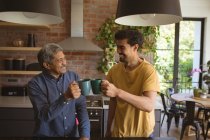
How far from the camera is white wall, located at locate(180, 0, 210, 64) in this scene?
6910 mm

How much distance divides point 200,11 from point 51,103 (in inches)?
232

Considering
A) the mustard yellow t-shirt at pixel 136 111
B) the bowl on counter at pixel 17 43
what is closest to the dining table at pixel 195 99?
the bowl on counter at pixel 17 43

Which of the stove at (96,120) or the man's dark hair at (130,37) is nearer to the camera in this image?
the man's dark hair at (130,37)

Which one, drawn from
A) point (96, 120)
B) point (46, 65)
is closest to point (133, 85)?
point (46, 65)

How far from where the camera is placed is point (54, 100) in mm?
2035

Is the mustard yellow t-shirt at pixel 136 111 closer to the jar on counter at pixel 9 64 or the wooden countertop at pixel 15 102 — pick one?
the wooden countertop at pixel 15 102

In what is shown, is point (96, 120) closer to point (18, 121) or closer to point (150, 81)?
point (18, 121)

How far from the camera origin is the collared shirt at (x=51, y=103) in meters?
1.96

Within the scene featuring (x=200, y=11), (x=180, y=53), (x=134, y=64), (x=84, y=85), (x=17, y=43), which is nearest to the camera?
(x=84, y=85)

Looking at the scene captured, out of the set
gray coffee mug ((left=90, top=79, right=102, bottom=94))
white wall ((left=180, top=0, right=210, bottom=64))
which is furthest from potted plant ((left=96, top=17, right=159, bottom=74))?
gray coffee mug ((left=90, top=79, right=102, bottom=94))

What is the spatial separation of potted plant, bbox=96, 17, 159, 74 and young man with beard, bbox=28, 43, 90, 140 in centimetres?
280

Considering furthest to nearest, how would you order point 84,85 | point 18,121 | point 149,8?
1. point 18,121
2. point 84,85
3. point 149,8

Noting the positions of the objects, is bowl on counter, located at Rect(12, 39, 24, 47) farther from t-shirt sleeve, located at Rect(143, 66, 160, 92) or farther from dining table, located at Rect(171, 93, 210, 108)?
t-shirt sleeve, located at Rect(143, 66, 160, 92)

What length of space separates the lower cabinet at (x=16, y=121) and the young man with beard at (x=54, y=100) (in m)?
2.21
